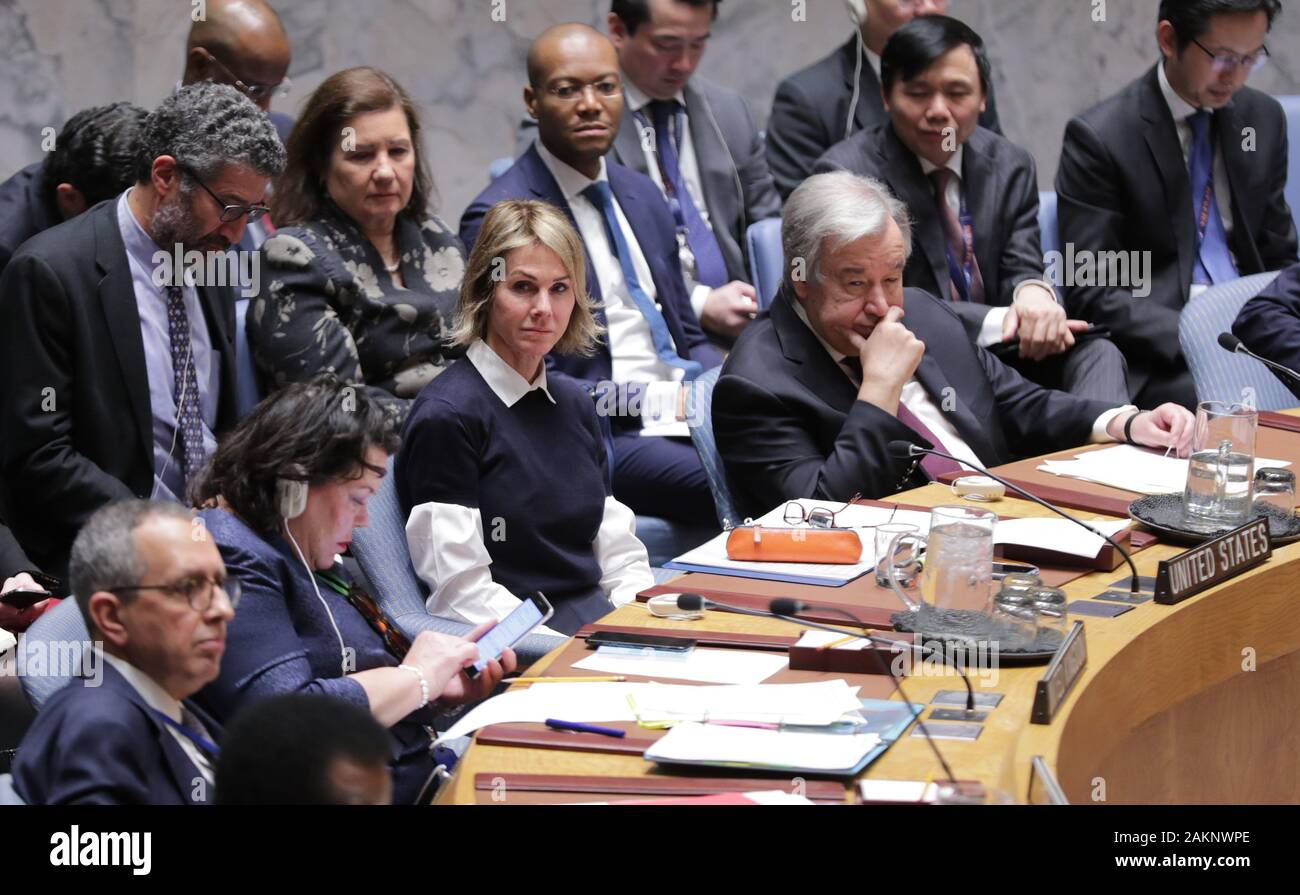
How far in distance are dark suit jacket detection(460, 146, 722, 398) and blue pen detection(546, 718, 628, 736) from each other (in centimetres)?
203

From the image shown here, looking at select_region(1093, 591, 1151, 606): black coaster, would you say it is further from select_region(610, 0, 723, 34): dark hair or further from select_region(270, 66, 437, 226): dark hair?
select_region(610, 0, 723, 34): dark hair

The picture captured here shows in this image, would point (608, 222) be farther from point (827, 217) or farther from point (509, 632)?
point (509, 632)

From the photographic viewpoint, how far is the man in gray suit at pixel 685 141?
4.42m

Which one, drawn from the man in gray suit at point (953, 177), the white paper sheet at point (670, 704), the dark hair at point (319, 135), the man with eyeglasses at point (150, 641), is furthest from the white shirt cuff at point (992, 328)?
the man with eyeglasses at point (150, 641)

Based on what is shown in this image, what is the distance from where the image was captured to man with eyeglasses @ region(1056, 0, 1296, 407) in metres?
4.35

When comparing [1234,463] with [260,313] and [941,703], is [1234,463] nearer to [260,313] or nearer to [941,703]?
[941,703]

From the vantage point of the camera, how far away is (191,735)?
6.11 ft

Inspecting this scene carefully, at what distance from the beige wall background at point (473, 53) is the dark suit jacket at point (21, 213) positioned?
1329 millimetres

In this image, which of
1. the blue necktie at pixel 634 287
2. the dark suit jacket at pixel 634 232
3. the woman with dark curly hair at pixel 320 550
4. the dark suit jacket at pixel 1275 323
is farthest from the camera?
the blue necktie at pixel 634 287

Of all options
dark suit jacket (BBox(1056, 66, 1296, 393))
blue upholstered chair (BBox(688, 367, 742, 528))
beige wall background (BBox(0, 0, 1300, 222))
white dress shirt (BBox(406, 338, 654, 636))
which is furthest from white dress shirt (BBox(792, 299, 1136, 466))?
beige wall background (BBox(0, 0, 1300, 222))

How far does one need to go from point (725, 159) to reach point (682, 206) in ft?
0.68

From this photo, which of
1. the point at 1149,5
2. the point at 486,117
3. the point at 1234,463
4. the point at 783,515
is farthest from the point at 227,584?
the point at 1149,5

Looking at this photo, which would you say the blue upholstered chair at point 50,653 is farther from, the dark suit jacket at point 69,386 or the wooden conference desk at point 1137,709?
the dark suit jacket at point 69,386

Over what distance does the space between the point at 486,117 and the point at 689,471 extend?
2.26 meters
